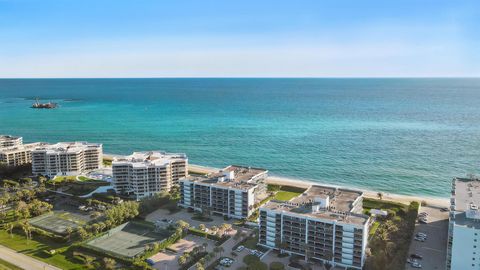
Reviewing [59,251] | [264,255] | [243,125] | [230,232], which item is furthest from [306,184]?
[243,125]

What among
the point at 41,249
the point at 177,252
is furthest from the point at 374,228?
the point at 41,249

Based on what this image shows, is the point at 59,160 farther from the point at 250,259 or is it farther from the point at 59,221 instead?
the point at 250,259

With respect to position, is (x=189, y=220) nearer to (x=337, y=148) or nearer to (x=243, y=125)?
(x=337, y=148)

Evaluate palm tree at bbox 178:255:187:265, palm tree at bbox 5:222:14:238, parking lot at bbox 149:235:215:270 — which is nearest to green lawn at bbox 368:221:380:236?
parking lot at bbox 149:235:215:270

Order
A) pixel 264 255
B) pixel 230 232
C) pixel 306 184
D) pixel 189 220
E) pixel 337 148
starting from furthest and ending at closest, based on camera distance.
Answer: pixel 337 148, pixel 306 184, pixel 189 220, pixel 230 232, pixel 264 255

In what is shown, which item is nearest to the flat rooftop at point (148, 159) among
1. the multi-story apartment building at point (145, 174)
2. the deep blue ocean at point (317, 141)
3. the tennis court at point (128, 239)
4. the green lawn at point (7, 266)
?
the multi-story apartment building at point (145, 174)

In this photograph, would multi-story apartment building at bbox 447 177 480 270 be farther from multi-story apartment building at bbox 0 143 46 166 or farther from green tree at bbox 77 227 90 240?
multi-story apartment building at bbox 0 143 46 166
